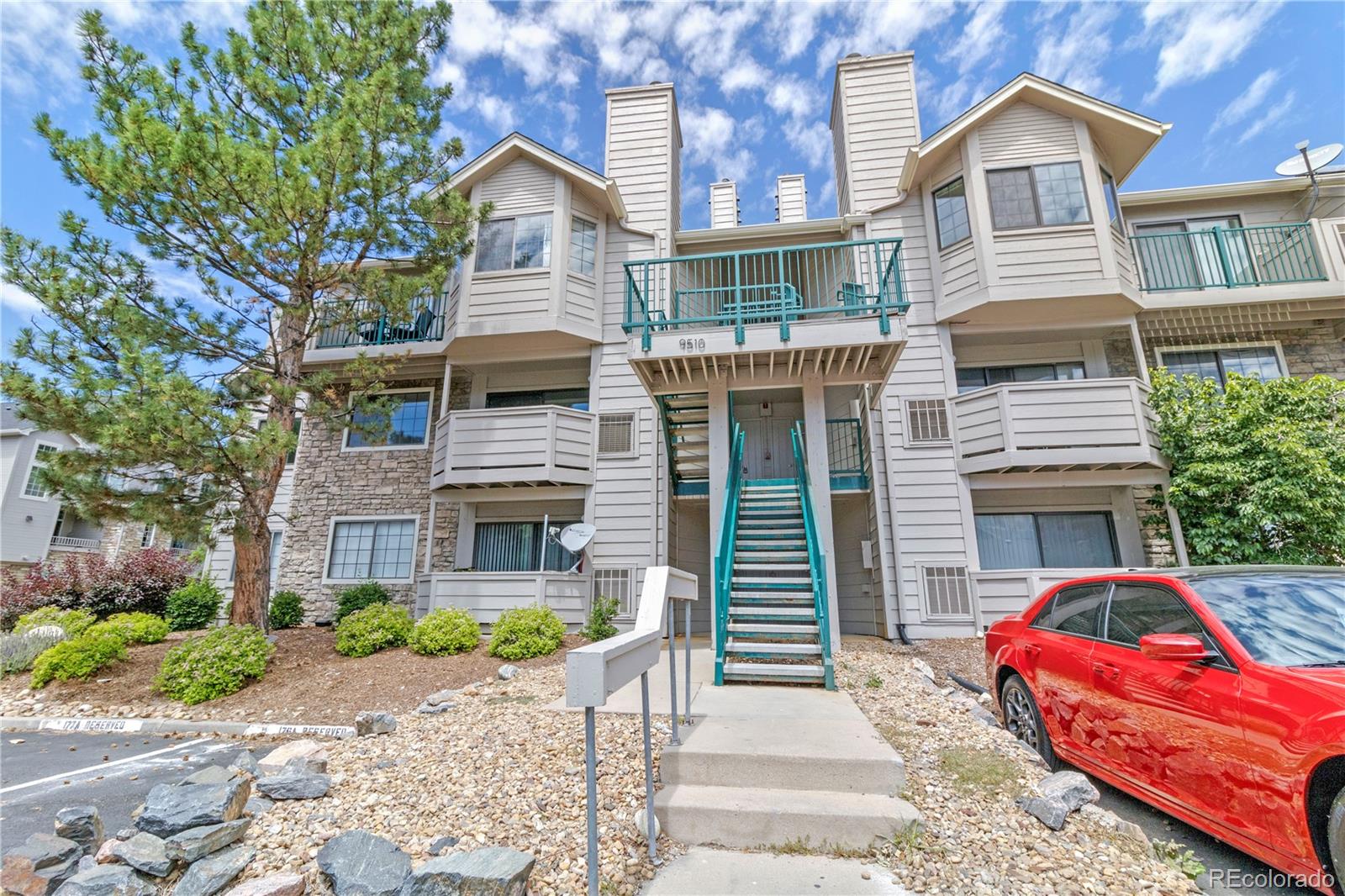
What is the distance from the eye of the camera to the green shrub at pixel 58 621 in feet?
28.0

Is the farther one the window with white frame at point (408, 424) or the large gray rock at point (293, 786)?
the window with white frame at point (408, 424)

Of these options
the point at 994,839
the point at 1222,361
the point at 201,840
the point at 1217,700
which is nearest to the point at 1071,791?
the point at 994,839

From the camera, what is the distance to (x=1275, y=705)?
7.34 ft

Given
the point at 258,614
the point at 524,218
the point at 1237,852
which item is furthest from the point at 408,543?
the point at 1237,852

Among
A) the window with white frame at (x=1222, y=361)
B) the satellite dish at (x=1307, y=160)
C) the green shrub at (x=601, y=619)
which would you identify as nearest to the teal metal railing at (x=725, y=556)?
the green shrub at (x=601, y=619)

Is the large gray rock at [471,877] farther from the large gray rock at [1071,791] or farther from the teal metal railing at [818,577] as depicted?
the teal metal railing at [818,577]

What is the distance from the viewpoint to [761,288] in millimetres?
9523

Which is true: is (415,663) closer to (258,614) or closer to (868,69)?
(258,614)

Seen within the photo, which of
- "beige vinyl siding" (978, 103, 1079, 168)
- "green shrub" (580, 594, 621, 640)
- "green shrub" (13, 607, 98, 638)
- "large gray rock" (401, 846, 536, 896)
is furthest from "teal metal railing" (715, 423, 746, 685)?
"green shrub" (13, 607, 98, 638)

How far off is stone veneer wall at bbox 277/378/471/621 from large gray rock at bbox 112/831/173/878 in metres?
8.96

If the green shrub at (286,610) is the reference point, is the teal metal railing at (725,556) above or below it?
above

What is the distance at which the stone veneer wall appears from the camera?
11.6 m

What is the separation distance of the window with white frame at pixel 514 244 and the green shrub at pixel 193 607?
29.9 ft

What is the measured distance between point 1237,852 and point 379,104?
11177mm
